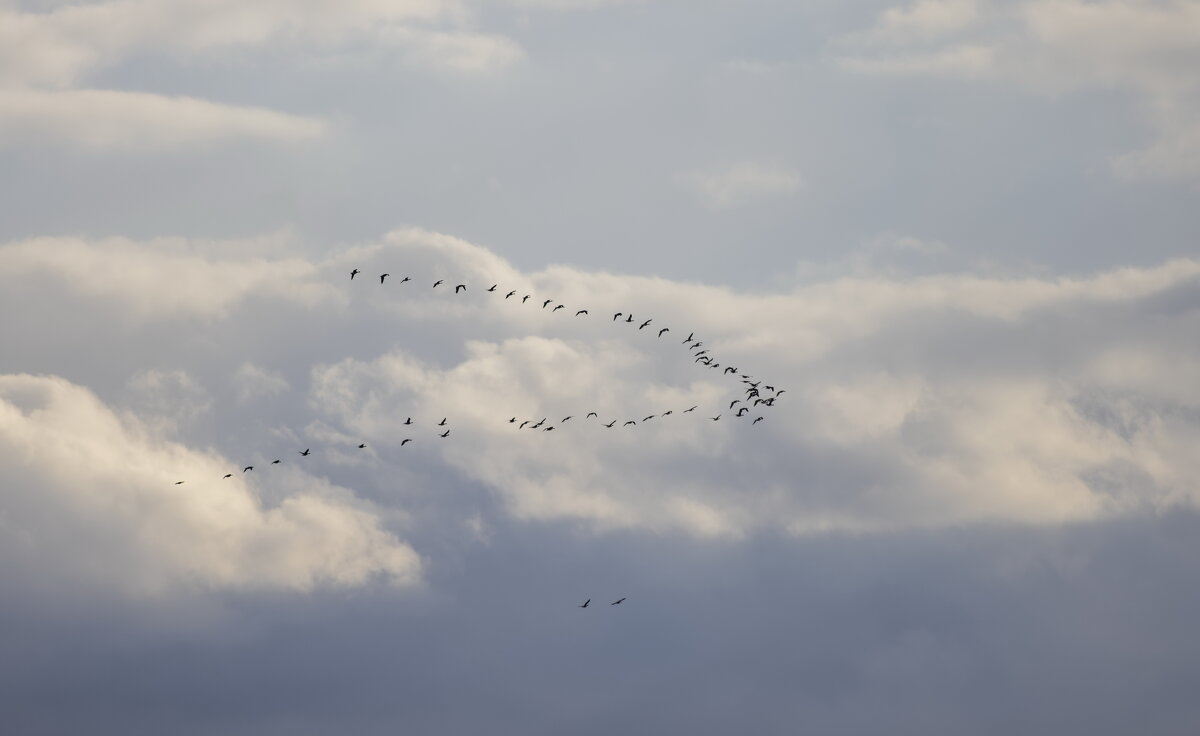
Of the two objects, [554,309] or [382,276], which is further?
[554,309]

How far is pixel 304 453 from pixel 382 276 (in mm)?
30105

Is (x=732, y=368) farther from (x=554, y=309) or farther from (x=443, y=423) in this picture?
(x=443, y=423)

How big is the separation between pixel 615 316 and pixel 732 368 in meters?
18.0

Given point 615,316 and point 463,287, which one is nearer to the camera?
point 463,287

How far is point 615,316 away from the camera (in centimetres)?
19912

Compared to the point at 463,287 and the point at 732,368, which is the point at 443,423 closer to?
the point at 463,287

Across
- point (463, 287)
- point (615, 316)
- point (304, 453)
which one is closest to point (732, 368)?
point (615, 316)

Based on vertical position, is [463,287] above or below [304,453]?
above

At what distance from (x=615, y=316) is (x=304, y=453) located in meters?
45.4

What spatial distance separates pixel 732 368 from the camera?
632ft

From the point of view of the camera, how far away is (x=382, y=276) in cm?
17938

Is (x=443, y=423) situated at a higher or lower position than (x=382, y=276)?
lower

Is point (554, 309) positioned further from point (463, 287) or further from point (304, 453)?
point (304, 453)

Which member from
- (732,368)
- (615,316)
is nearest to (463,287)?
(615,316)
